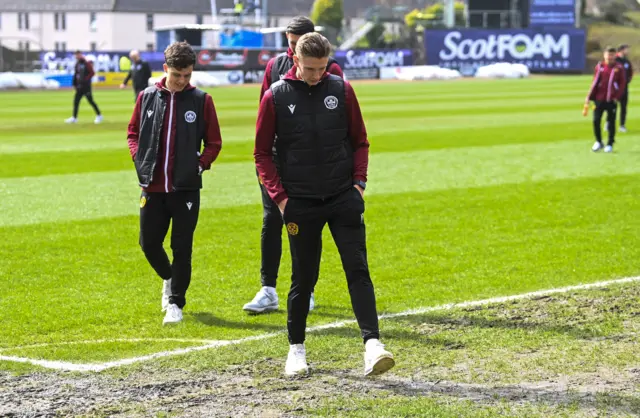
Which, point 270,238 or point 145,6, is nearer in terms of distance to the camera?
point 270,238

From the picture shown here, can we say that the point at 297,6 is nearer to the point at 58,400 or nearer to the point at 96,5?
the point at 96,5

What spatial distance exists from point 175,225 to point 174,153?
54 centimetres

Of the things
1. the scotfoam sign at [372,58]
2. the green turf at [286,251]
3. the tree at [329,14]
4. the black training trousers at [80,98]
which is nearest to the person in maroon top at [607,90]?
the green turf at [286,251]

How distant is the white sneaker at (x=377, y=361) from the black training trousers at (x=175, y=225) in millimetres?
2167

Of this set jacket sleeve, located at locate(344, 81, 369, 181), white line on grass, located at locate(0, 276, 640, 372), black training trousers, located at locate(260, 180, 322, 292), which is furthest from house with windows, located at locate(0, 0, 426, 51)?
jacket sleeve, located at locate(344, 81, 369, 181)

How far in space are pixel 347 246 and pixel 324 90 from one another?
3.08 feet

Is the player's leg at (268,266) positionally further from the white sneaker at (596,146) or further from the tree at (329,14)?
the tree at (329,14)

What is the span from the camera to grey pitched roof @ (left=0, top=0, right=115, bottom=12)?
99938 millimetres

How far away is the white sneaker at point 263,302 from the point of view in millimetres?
8195

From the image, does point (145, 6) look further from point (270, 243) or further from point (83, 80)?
point (270, 243)

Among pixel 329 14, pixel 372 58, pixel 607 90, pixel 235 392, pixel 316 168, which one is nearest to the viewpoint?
pixel 235 392

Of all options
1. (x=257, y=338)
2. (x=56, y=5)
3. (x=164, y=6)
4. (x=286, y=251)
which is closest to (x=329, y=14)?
(x=164, y=6)

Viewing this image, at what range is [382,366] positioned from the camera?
6055 mm

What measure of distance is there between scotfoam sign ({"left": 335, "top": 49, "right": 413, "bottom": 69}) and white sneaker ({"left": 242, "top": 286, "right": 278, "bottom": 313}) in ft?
190
